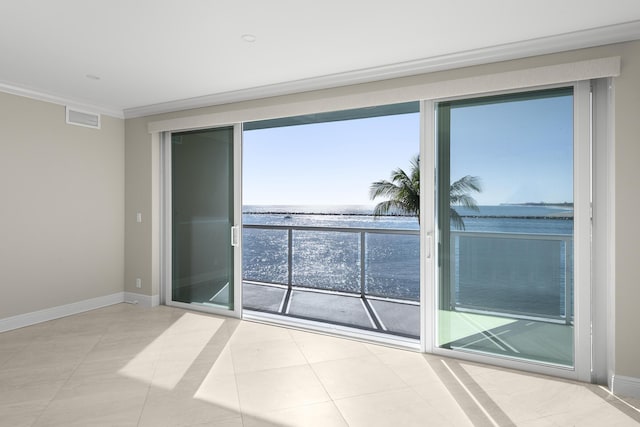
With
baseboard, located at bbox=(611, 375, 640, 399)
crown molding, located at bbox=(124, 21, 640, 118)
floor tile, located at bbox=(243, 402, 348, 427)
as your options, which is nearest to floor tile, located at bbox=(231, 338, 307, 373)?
floor tile, located at bbox=(243, 402, 348, 427)

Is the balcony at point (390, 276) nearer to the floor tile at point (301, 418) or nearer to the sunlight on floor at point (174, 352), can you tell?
the sunlight on floor at point (174, 352)

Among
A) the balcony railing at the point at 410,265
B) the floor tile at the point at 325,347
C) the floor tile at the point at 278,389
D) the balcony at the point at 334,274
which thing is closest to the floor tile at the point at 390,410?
the floor tile at the point at 278,389

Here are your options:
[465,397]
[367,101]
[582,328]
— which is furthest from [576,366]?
[367,101]

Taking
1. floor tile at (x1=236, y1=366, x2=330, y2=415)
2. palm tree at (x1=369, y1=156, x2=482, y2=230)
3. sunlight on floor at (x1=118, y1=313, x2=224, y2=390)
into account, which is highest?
palm tree at (x1=369, y1=156, x2=482, y2=230)

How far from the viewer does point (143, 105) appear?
176 inches

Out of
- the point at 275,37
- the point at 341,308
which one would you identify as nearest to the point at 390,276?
the point at 341,308

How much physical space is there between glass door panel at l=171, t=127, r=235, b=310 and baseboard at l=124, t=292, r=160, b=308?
0.22 metres

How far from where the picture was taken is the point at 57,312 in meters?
4.12

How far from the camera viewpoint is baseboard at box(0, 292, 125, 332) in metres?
3.71

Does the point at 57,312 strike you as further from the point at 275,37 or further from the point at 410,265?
the point at 410,265

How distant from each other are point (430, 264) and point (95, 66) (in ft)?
11.1

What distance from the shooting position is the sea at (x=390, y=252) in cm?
284

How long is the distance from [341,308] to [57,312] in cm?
328

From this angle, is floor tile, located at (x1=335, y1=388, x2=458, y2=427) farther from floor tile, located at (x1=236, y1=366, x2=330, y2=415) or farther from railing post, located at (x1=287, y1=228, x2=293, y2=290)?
railing post, located at (x1=287, y1=228, x2=293, y2=290)
